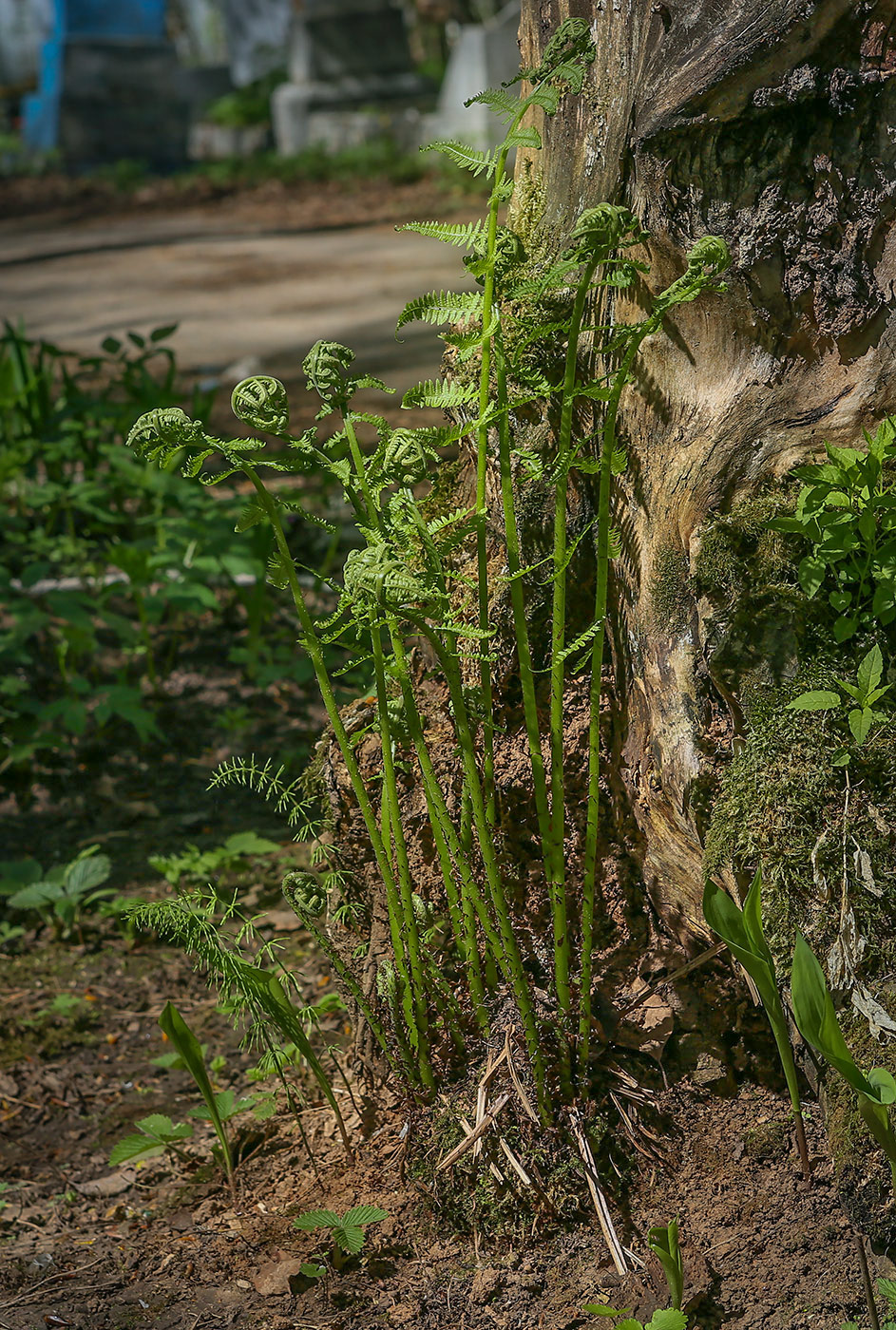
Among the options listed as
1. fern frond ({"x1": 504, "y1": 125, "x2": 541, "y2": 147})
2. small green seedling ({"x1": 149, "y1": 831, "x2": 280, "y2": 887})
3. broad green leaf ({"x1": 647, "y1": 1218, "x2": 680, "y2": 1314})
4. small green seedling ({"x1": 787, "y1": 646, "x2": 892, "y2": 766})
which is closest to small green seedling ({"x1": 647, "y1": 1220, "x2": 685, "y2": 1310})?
broad green leaf ({"x1": 647, "y1": 1218, "x2": 680, "y2": 1314})

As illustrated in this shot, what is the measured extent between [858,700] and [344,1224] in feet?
3.55

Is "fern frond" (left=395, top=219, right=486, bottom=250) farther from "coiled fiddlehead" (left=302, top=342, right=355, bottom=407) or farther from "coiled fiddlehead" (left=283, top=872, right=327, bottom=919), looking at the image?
"coiled fiddlehead" (left=283, top=872, right=327, bottom=919)

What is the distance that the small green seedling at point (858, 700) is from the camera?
1540mm

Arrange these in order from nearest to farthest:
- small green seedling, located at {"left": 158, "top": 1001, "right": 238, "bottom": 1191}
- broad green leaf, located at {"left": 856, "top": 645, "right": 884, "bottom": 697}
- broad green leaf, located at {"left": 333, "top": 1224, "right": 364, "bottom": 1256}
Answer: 1. broad green leaf, located at {"left": 856, "top": 645, "right": 884, "bottom": 697}
2. broad green leaf, located at {"left": 333, "top": 1224, "right": 364, "bottom": 1256}
3. small green seedling, located at {"left": 158, "top": 1001, "right": 238, "bottom": 1191}

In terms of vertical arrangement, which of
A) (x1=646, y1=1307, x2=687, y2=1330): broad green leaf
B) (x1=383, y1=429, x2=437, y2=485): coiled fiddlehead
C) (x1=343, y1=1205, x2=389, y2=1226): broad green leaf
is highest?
(x1=383, y1=429, x2=437, y2=485): coiled fiddlehead

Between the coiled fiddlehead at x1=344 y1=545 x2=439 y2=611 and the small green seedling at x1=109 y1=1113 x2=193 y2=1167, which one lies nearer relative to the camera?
the coiled fiddlehead at x1=344 y1=545 x2=439 y2=611

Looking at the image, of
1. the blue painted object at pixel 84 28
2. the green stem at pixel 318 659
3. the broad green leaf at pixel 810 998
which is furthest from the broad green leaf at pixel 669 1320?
the blue painted object at pixel 84 28

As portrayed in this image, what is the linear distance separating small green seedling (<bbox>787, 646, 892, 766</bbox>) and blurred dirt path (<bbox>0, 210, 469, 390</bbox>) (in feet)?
15.1

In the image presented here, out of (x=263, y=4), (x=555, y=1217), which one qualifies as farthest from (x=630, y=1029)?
(x=263, y=4)

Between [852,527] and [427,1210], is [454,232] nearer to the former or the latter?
[852,527]

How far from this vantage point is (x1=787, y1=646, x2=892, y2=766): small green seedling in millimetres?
1540

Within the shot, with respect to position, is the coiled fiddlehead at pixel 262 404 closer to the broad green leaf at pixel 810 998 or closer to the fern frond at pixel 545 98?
the fern frond at pixel 545 98

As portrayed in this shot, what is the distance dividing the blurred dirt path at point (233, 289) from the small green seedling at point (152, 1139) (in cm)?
448

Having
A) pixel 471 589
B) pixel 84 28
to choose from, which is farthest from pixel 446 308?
pixel 84 28
